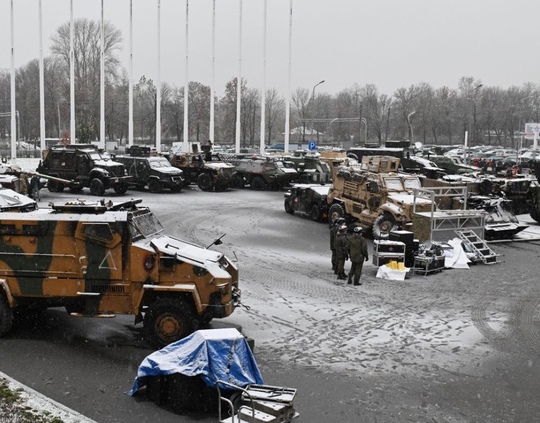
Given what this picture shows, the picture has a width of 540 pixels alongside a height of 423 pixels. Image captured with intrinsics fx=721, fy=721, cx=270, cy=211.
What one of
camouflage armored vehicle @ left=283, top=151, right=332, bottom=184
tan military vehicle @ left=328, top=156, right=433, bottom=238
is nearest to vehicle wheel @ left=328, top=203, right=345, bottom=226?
tan military vehicle @ left=328, top=156, right=433, bottom=238

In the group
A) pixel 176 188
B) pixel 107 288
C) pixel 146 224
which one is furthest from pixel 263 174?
pixel 107 288

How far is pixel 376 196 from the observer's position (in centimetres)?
2262

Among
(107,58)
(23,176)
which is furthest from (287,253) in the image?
(107,58)

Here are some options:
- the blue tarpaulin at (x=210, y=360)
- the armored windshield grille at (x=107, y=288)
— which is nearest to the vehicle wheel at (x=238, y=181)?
the armored windshield grille at (x=107, y=288)

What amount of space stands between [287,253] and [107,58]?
60.1 meters

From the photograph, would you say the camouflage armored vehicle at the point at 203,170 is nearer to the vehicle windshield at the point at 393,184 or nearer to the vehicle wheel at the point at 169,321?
the vehicle windshield at the point at 393,184

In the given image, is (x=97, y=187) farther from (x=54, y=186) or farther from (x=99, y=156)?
(x=54, y=186)

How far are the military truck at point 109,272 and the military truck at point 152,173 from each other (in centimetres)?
2231

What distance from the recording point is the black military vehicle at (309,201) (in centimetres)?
2586

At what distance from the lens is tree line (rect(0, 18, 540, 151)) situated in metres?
74.2

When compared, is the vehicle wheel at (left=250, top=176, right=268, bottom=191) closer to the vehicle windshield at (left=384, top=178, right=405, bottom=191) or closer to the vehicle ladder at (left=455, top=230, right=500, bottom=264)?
the vehicle windshield at (left=384, top=178, right=405, bottom=191)

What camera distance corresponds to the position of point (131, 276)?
11086 mm

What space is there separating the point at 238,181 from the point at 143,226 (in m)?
25.8

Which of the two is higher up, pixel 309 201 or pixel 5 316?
pixel 309 201
